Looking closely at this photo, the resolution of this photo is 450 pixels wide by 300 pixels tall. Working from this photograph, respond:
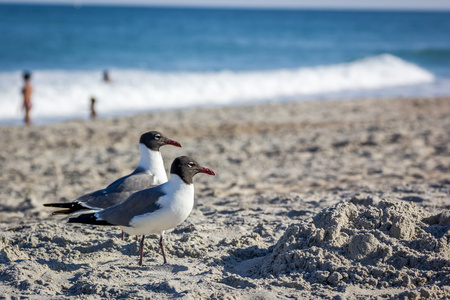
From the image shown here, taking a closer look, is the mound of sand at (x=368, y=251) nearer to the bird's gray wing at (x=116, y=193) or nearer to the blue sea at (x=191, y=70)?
the bird's gray wing at (x=116, y=193)

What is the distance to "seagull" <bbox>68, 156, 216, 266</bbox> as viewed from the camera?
4.09 meters

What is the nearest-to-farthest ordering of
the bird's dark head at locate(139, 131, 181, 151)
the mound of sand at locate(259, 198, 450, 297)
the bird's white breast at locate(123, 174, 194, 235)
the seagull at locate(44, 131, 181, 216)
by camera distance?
1. the mound of sand at locate(259, 198, 450, 297)
2. the bird's white breast at locate(123, 174, 194, 235)
3. the seagull at locate(44, 131, 181, 216)
4. the bird's dark head at locate(139, 131, 181, 151)

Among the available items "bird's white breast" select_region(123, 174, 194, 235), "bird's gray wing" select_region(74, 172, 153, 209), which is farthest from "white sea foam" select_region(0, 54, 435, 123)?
"bird's white breast" select_region(123, 174, 194, 235)

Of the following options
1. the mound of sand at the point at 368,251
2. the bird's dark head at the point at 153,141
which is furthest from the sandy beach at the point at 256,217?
the bird's dark head at the point at 153,141

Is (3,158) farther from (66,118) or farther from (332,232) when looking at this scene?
(332,232)

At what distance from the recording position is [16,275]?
3.99 m

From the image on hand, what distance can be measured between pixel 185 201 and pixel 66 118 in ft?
37.0

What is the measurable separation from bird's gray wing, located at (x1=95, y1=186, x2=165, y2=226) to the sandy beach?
0.41m

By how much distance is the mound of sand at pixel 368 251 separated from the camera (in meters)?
3.75

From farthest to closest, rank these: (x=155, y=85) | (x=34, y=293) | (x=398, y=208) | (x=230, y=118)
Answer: (x=155, y=85)
(x=230, y=118)
(x=398, y=208)
(x=34, y=293)

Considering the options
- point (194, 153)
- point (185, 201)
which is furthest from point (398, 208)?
point (194, 153)

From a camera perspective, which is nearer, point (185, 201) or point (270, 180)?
point (185, 201)

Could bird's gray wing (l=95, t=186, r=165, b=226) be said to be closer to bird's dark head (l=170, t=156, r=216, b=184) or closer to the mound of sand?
bird's dark head (l=170, t=156, r=216, b=184)

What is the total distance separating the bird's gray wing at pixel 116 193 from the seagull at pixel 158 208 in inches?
16.9
